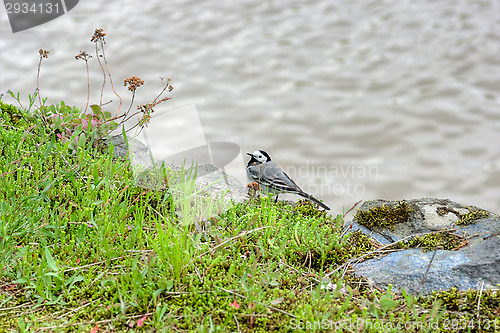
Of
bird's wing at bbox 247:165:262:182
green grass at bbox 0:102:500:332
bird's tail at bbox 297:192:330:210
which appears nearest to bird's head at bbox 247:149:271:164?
bird's wing at bbox 247:165:262:182

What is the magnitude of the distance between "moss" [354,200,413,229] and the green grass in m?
0.32

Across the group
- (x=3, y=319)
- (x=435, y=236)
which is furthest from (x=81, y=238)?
(x=435, y=236)

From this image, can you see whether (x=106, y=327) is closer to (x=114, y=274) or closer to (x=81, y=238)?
(x=114, y=274)

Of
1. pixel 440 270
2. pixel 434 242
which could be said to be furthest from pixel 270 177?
pixel 440 270

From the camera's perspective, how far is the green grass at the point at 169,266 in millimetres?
3295

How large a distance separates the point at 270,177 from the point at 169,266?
7.11ft

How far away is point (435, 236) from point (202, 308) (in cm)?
223

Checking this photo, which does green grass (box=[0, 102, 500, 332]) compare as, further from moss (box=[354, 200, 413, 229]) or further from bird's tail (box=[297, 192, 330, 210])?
moss (box=[354, 200, 413, 229])

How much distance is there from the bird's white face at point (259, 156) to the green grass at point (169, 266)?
1266 millimetres

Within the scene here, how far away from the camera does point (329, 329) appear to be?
320 cm

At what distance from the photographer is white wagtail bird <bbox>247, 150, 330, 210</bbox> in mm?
5316

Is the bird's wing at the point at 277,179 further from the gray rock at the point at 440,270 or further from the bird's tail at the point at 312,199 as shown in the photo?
the gray rock at the point at 440,270

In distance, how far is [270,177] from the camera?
5.52 m

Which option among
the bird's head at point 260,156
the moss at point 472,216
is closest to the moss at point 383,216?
the moss at point 472,216
